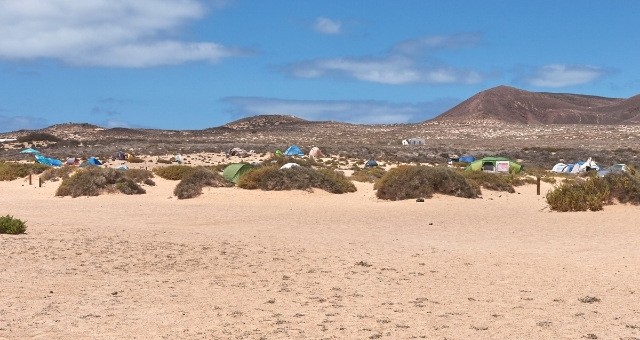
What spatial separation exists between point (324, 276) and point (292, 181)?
747 inches

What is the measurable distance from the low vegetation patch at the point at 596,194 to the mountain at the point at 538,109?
115975mm

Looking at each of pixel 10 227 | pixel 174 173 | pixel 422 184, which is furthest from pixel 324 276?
pixel 174 173

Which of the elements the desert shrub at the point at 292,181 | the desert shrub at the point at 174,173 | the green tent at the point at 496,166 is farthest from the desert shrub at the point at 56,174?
the green tent at the point at 496,166

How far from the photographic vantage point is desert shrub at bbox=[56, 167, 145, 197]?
31516 mm

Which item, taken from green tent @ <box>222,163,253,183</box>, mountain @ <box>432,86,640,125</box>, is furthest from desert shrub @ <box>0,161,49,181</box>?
mountain @ <box>432,86,640,125</box>

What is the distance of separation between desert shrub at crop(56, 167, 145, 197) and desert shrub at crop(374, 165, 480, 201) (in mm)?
10332

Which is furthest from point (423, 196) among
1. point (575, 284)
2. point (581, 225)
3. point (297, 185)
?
point (575, 284)

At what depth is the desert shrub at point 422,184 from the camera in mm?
28328

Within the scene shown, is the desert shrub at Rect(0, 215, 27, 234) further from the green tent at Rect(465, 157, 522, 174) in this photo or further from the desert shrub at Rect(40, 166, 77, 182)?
the green tent at Rect(465, 157, 522, 174)

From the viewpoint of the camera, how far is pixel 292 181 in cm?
3152

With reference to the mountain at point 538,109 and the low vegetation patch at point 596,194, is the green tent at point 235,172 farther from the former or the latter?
the mountain at point 538,109

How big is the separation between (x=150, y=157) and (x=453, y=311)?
5490cm

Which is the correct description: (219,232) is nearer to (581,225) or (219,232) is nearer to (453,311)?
(581,225)

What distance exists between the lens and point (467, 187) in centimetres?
2916
